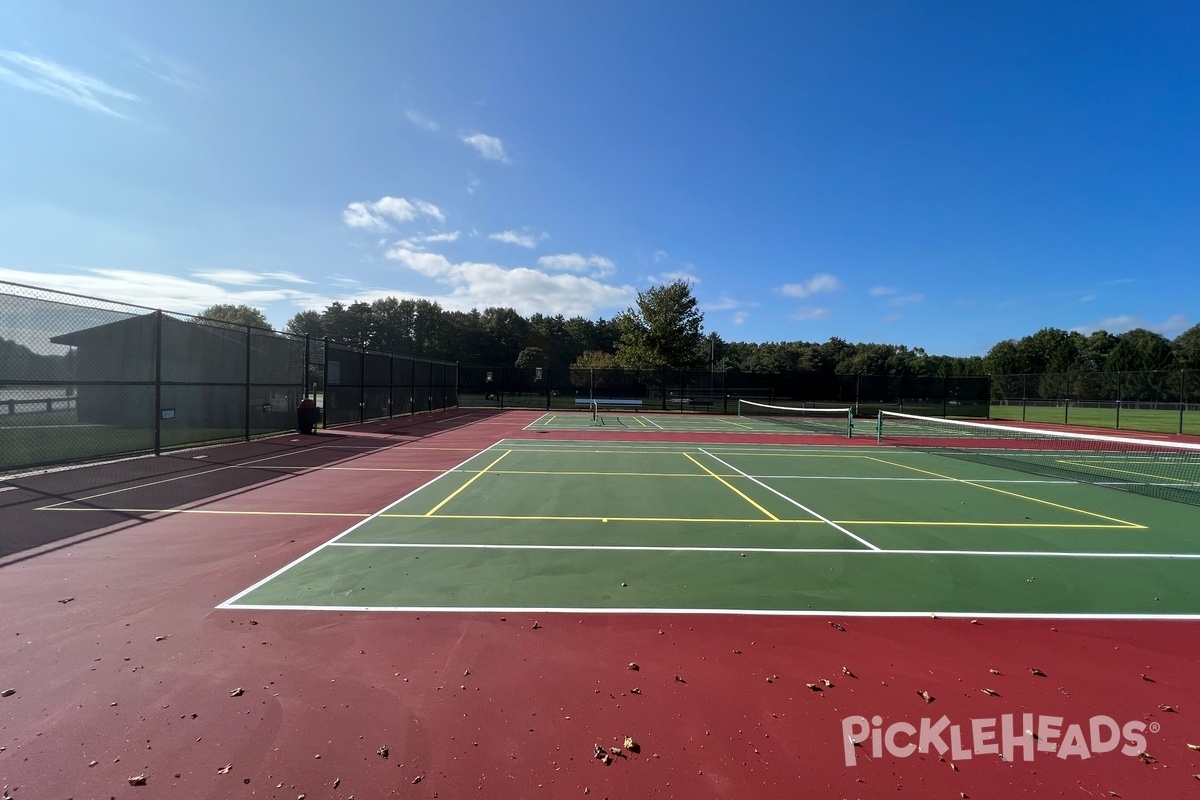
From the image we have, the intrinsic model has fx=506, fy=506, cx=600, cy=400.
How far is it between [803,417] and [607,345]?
68.0m

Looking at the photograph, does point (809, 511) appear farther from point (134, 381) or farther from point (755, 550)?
point (134, 381)

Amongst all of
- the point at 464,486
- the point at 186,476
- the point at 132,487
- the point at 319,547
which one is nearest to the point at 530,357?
the point at 186,476

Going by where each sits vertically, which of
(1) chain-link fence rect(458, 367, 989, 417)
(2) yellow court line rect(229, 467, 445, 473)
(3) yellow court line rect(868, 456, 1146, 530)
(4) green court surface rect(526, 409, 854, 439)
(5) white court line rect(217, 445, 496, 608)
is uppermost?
(1) chain-link fence rect(458, 367, 989, 417)

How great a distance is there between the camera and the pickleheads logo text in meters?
3.11

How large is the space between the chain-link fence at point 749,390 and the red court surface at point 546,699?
112 ft

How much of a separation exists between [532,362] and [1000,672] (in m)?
74.5

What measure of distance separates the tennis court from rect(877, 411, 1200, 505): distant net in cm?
111

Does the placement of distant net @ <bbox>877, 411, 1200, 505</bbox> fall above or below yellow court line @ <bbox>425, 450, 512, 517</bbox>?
above

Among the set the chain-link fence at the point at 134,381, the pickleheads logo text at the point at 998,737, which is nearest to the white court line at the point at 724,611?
the pickleheads logo text at the point at 998,737

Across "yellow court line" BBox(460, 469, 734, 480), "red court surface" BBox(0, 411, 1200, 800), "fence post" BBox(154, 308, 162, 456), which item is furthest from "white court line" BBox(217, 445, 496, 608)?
"fence post" BBox(154, 308, 162, 456)

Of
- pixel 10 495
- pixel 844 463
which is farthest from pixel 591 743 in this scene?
pixel 844 463

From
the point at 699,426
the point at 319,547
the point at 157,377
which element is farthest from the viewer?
the point at 699,426

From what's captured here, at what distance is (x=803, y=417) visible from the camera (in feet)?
113

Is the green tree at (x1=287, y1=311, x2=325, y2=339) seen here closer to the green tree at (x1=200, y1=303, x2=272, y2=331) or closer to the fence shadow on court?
the green tree at (x1=200, y1=303, x2=272, y2=331)
